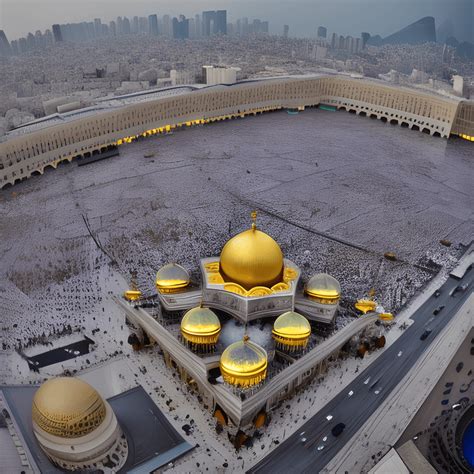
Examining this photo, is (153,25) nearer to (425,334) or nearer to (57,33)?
(57,33)

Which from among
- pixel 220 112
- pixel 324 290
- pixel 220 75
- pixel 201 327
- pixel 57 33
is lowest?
pixel 220 112

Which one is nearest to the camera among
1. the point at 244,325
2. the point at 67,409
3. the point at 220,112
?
the point at 67,409

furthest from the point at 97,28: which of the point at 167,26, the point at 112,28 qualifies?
the point at 167,26

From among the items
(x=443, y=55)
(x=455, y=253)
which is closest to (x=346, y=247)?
(x=455, y=253)

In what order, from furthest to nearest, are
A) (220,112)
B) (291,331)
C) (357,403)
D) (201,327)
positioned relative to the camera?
(220,112) → (357,403) → (291,331) → (201,327)

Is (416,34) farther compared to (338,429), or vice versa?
(416,34)

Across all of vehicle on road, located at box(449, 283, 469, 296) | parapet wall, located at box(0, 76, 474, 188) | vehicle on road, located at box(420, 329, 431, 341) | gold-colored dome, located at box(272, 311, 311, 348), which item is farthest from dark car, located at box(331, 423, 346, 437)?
parapet wall, located at box(0, 76, 474, 188)
